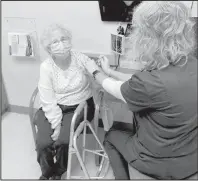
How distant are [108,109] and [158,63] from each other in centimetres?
67

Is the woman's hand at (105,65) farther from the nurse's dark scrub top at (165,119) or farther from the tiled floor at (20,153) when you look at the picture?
the tiled floor at (20,153)

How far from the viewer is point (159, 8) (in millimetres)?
1084

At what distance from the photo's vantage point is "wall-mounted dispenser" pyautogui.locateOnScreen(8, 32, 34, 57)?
218cm

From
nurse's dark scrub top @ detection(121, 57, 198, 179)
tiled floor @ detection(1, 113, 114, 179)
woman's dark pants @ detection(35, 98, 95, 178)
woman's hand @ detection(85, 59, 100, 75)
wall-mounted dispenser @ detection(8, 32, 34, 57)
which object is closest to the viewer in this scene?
nurse's dark scrub top @ detection(121, 57, 198, 179)

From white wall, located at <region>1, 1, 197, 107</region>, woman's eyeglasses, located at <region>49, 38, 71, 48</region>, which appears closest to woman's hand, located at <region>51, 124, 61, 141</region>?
woman's eyeglasses, located at <region>49, 38, 71, 48</region>

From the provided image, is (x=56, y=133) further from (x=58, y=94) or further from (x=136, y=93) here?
(x=136, y=93)

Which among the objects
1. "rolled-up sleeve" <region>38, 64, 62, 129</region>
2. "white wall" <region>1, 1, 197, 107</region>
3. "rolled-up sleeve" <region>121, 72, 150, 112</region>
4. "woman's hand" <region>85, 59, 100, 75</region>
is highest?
"white wall" <region>1, 1, 197, 107</region>

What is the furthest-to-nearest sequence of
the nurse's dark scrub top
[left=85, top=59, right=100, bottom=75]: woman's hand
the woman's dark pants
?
the woman's dark pants → [left=85, top=59, right=100, bottom=75]: woman's hand → the nurse's dark scrub top

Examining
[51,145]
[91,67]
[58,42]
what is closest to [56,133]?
[51,145]

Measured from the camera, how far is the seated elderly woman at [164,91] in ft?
3.53

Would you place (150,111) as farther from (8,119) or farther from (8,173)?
(8,119)

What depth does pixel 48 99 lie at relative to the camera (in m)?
1.72

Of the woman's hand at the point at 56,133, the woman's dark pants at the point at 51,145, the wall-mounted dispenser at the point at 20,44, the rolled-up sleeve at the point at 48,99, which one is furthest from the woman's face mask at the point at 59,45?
the wall-mounted dispenser at the point at 20,44

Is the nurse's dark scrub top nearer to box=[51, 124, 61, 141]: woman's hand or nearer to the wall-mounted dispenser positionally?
box=[51, 124, 61, 141]: woman's hand
